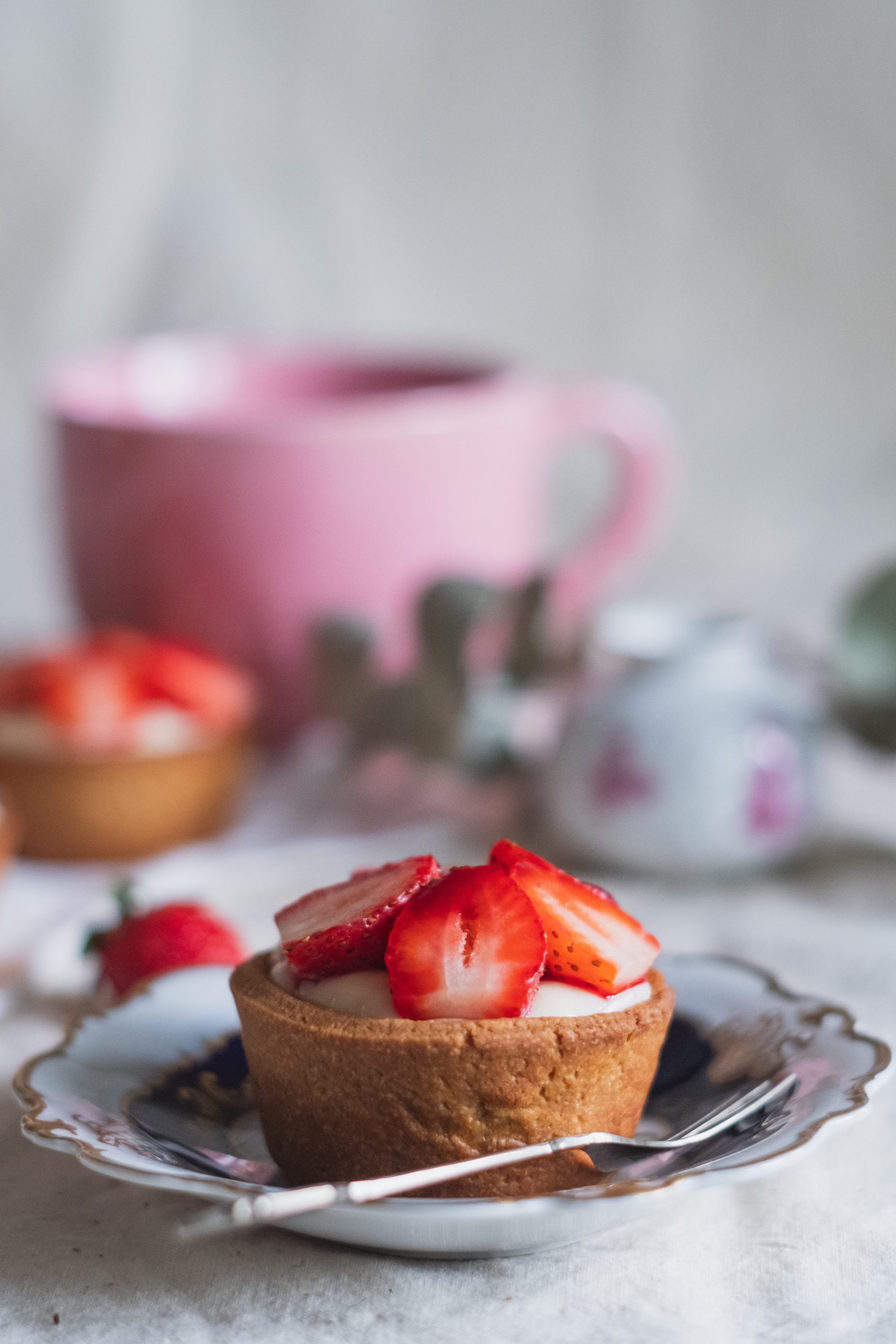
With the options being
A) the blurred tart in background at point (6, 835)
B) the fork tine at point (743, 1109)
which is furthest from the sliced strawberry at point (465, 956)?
the blurred tart in background at point (6, 835)

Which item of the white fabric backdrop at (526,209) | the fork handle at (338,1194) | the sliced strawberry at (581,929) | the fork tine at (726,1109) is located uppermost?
the white fabric backdrop at (526,209)

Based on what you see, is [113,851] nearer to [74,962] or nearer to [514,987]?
[74,962]

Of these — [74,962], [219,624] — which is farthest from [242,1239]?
[219,624]

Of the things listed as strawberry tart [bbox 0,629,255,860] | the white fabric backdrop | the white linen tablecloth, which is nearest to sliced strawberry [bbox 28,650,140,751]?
strawberry tart [bbox 0,629,255,860]

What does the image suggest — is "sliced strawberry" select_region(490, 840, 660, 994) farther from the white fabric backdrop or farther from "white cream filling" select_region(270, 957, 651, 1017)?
the white fabric backdrop

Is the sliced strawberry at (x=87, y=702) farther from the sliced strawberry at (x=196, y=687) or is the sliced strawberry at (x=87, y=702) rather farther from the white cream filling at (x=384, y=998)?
the white cream filling at (x=384, y=998)
